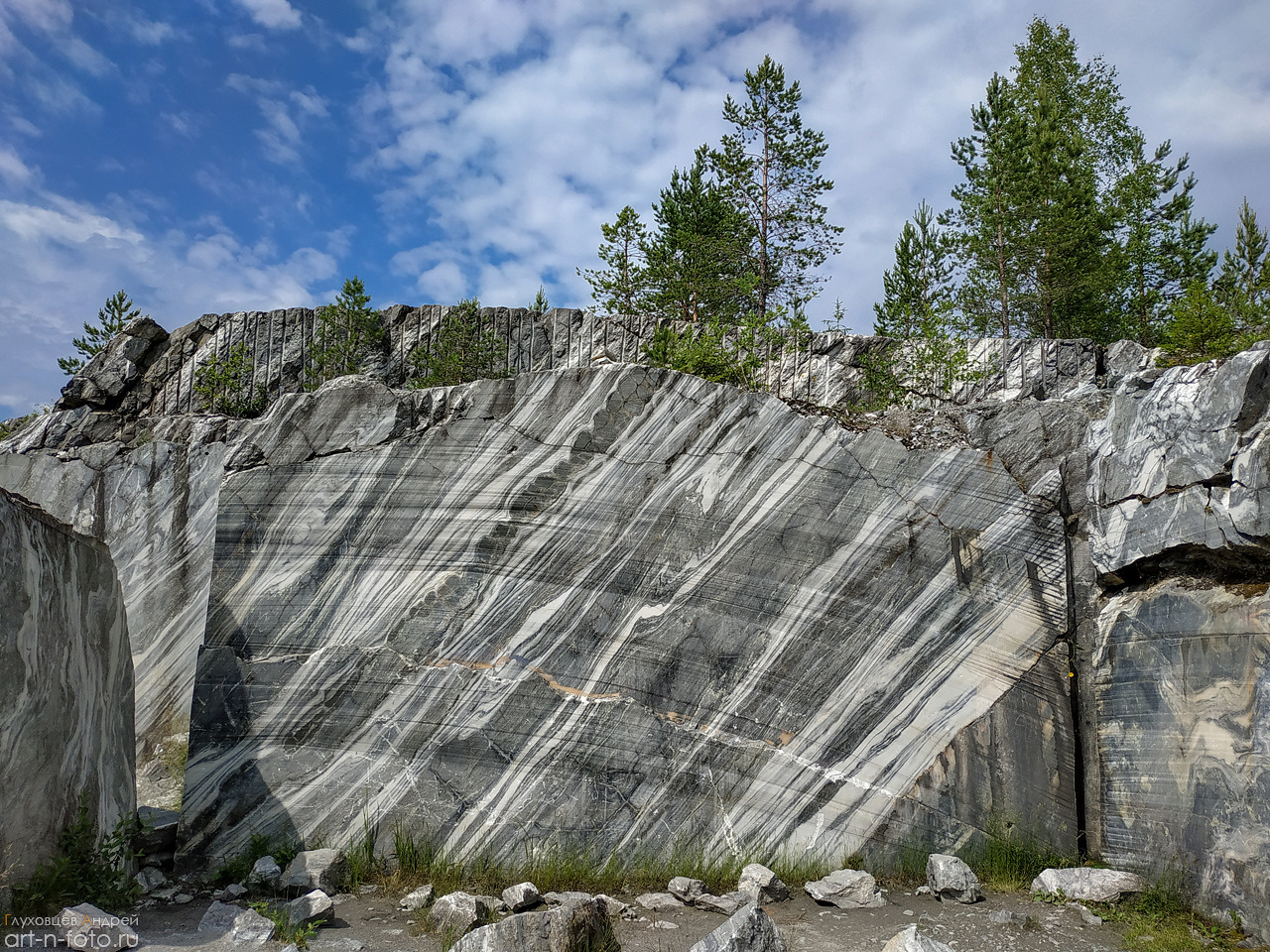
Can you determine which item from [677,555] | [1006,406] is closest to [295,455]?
[677,555]

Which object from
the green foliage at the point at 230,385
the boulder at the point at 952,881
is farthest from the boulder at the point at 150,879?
the green foliage at the point at 230,385

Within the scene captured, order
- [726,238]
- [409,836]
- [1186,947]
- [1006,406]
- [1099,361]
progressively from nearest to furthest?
[1186,947] < [409,836] < [1006,406] < [1099,361] < [726,238]

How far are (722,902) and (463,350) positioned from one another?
25.7 feet

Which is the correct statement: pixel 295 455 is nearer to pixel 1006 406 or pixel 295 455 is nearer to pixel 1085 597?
pixel 1006 406

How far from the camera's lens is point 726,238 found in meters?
15.9

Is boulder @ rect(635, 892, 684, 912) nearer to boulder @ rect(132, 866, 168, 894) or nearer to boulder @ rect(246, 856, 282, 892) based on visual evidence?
boulder @ rect(246, 856, 282, 892)

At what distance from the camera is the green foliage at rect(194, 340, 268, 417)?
859cm

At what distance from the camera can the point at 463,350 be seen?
32.8ft

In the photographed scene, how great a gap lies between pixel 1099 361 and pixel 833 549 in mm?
11045

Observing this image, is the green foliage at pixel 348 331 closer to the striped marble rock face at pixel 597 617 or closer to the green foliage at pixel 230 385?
the green foliage at pixel 230 385

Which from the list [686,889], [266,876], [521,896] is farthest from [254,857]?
[686,889]

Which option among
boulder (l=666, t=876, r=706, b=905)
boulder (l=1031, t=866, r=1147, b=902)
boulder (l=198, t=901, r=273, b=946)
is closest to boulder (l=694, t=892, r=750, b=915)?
boulder (l=666, t=876, r=706, b=905)

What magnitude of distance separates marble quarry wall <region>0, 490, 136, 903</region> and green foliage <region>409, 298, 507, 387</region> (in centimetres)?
541

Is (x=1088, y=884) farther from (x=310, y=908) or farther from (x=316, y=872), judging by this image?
(x=316, y=872)
